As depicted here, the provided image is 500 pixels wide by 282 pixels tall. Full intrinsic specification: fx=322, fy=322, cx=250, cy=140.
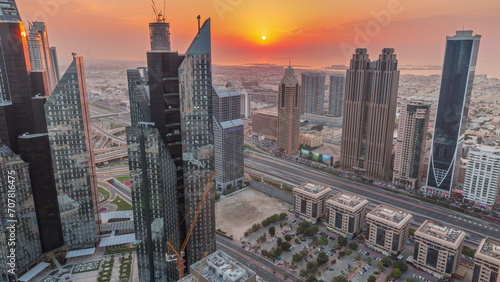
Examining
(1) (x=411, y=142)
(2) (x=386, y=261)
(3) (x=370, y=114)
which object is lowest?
(2) (x=386, y=261)

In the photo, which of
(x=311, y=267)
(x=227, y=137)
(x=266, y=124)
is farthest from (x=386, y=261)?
(x=266, y=124)

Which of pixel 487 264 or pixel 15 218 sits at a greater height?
pixel 15 218

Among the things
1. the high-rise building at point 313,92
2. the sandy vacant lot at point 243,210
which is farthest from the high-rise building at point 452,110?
the high-rise building at point 313,92

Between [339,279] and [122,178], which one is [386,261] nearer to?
[339,279]

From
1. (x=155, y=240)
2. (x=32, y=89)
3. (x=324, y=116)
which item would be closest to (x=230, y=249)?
(x=155, y=240)

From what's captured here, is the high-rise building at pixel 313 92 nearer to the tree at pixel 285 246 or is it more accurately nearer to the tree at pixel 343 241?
the tree at pixel 343 241

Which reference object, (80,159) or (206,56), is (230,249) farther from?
(206,56)
